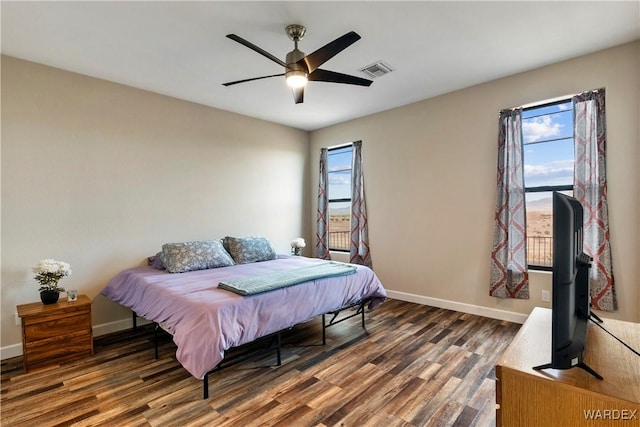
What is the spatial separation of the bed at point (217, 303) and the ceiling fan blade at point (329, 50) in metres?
1.79

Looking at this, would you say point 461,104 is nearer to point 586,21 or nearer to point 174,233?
point 586,21

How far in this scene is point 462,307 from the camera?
12.8 ft

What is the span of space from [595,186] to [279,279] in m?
3.07

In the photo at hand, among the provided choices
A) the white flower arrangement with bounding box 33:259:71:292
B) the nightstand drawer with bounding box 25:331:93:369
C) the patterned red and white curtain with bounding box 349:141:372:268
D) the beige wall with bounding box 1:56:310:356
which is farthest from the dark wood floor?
the patterned red and white curtain with bounding box 349:141:372:268

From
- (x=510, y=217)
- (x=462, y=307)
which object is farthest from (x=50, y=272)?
(x=510, y=217)

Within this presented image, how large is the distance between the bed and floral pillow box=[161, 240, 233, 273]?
0.09 meters

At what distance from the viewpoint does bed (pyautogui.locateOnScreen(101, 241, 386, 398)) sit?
209 cm

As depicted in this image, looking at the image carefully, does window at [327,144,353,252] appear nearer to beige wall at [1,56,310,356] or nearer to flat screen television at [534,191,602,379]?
beige wall at [1,56,310,356]

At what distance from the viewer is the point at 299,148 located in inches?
219

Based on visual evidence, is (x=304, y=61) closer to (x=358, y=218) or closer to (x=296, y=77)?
(x=296, y=77)

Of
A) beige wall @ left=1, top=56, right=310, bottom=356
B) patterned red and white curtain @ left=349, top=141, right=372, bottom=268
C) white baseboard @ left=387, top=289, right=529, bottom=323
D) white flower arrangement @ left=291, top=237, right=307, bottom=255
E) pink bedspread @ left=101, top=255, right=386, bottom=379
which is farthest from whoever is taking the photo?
patterned red and white curtain @ left=349, top=141, right=372, bottom=268

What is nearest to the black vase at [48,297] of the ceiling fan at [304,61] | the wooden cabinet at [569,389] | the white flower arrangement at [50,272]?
the white flower arrangement at [50,272]

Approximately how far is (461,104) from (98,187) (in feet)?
14.1

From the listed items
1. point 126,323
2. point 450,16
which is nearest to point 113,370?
point 126,323
